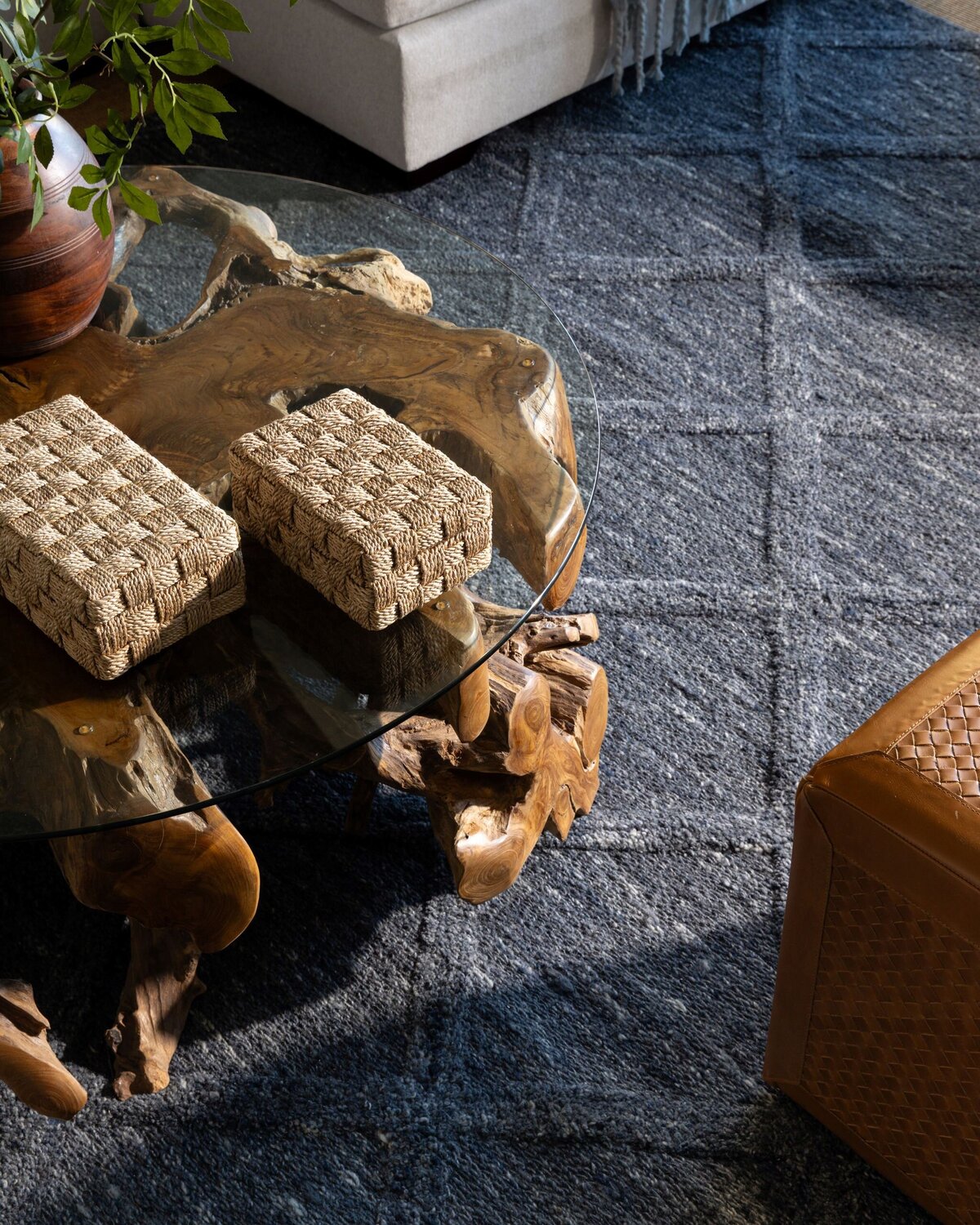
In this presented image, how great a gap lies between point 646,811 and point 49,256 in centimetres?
87

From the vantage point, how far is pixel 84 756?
36.6 inches

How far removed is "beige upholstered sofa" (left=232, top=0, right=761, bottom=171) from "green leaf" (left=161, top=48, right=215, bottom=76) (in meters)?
1.31

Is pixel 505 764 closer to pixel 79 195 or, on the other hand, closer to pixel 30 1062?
pixel 30 1062

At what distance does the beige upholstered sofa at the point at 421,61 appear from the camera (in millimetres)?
2238

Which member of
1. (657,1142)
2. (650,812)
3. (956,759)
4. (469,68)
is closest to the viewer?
(956,759)

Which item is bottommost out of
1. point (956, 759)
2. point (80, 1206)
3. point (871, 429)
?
point (80, 1206)

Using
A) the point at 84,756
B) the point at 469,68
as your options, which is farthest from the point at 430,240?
the point at 469,68

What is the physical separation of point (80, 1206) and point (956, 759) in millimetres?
850

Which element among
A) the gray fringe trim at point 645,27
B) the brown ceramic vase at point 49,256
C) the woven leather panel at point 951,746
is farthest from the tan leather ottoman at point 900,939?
the gray fringe trim at point 645,27

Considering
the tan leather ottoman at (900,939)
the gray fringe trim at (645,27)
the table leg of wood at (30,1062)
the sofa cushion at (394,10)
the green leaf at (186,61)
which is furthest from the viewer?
the gray fringe trim at (645,27)

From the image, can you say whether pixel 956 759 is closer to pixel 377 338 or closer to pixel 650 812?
pixel 650 812

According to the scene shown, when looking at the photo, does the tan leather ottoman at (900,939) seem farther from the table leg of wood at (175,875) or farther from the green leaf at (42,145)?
the green leaf at (42,145)

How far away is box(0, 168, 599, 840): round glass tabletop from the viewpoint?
938mm

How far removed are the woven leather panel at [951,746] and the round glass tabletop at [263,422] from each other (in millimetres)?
325
